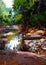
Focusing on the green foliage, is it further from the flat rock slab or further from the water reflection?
the flat rock slab

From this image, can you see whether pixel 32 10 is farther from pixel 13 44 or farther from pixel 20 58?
pixel 20 58

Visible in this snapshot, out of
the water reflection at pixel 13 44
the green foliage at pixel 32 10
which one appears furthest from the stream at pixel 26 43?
the green foliage at pixel 32 10

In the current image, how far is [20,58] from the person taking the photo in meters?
1.71

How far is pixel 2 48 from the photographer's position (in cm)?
191

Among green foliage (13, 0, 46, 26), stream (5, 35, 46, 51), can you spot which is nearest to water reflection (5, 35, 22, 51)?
stream (5, 35, 46, 51)

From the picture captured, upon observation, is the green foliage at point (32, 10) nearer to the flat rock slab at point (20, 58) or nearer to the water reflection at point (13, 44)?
the water reflection at point (13, 44)

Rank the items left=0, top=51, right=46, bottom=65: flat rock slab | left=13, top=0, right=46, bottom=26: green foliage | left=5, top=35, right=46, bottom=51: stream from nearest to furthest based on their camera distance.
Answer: left=0, top=51, right=46, bottom=65: flat rock slab → left=5, top=35, right=46, bottom=51: stream → left=13, top=0, right=46, bottom=26: green foliage

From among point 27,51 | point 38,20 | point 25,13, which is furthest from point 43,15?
point 27,51

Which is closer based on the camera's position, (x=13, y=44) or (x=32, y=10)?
(x=13, y=44)

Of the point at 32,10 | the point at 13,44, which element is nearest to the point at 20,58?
the point at 13,44

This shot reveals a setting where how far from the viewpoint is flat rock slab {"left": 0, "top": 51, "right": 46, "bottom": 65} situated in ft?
5.31

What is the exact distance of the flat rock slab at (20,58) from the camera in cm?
162

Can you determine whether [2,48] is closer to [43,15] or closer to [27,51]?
[27,51]

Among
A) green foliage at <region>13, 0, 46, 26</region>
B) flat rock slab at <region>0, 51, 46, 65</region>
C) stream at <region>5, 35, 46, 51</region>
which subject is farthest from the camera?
green foliage at <region>13, 0, 46, 26</region>
